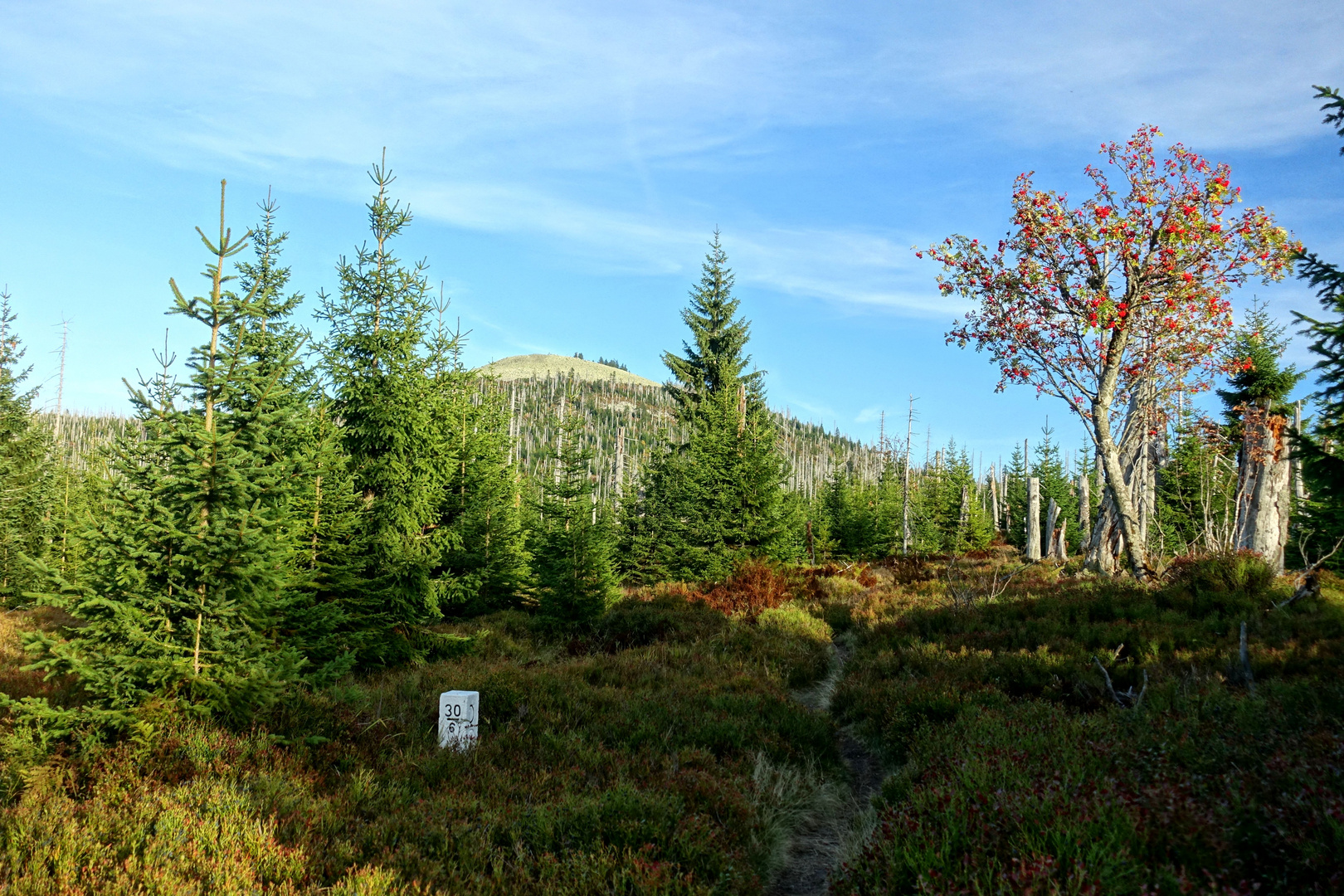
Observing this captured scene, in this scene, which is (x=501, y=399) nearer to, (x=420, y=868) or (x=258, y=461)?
(x=258, y=461)

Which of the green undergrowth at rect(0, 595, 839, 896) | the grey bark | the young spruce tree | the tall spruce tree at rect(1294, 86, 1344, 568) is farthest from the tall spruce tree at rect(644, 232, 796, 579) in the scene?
the tall spruce tree at rect(1294, 86, 1344, 568)

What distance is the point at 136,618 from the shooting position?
666 centimetres

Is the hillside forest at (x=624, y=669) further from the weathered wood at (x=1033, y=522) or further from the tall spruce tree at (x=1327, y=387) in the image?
the weathered wood at (x=1033, y=522)

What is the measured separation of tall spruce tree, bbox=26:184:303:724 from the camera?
21.6 feet

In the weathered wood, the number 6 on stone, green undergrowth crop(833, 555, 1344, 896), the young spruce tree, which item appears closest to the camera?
green undergrowth crop(833, 555, 1344, 896)

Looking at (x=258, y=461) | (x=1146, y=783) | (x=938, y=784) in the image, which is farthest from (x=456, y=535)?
(x=1146, y=783)

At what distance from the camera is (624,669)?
38.0 feet

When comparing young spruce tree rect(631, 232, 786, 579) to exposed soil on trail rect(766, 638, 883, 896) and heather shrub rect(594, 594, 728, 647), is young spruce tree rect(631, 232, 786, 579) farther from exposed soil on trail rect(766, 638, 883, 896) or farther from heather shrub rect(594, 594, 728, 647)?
exposed soil on trail rect(766, 638, 883, 896)

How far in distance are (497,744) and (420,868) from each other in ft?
9.85

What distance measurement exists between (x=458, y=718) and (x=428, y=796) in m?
1.70

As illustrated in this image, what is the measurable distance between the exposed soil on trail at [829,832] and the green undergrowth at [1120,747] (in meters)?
0.37

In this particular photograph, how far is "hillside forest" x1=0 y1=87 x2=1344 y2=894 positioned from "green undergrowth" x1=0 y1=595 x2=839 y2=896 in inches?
1.6

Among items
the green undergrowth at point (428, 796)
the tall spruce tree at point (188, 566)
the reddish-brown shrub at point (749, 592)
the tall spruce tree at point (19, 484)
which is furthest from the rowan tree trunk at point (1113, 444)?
the tall spruce tree at point (19, 484)

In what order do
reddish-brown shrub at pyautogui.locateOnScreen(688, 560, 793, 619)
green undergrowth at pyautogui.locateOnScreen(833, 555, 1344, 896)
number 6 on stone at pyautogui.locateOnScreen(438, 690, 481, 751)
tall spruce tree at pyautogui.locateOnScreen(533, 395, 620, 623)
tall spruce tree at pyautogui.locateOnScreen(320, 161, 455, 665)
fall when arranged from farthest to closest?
reddish-brown shrub at pyautogui.locateOnScreen(688, 560, 793, 619) → tall spruce tree at pyautogui.locateOnScreen(533, 395, 620, 623) → tall spruce tree at pyautogui.locateOnScreen(320, 161, 455, 665) → number 6 on stone at pyautogui.locateOnScreen(438, 690, 481, 751) → green undergrowth at pyautogui.locateOnScreen(833, 555, 1344, 896)
